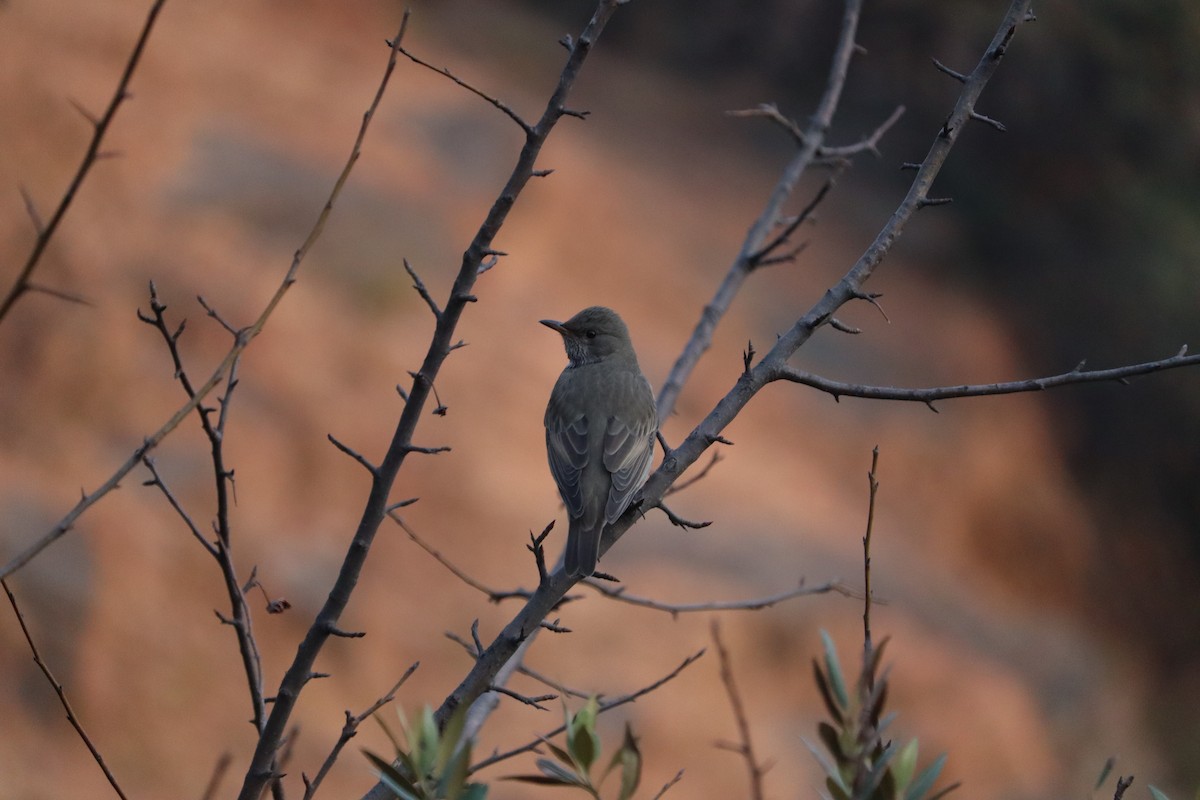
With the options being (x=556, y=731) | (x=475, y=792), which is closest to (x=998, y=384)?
(x=556, y=731)

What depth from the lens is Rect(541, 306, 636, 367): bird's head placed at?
609 centimetres

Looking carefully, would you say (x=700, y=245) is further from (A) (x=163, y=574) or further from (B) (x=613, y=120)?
(A) (x=163, y=574)

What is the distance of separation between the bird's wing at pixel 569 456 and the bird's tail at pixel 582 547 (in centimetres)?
19

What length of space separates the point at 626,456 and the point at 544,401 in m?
8.23

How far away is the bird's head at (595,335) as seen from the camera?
6094mm

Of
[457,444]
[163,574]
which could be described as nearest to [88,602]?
[163,574]

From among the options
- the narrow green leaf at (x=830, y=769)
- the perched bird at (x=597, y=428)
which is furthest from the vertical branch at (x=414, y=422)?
the perched bird at (x=597, y=428)

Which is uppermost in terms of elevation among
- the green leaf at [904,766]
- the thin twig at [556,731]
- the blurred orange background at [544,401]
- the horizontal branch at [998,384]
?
the blurred orange background at [544,401]

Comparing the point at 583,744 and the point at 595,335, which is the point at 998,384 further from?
the point at 595,335

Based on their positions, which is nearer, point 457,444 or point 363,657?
point 363,657

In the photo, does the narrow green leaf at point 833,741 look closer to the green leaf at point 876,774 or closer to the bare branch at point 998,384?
the green leaf at point 876,774

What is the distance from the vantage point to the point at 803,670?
1234 centimetres

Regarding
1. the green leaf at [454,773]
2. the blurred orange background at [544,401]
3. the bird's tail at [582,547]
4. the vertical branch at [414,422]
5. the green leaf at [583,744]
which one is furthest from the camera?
the blurred orange background at [544,401]

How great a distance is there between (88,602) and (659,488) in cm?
891
